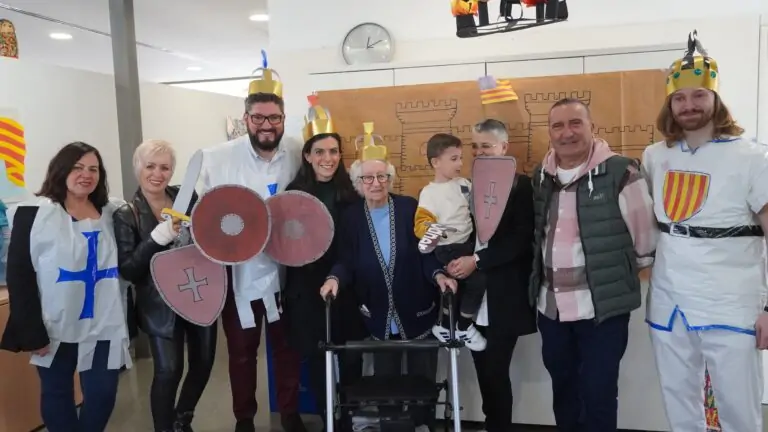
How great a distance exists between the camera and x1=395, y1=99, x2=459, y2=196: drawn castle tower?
10.8 feet

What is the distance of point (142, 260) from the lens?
2516 millimetres

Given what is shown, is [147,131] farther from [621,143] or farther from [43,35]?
[621,143]

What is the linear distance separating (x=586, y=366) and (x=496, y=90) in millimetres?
1526

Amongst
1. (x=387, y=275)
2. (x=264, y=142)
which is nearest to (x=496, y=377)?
(x=387, y=275)

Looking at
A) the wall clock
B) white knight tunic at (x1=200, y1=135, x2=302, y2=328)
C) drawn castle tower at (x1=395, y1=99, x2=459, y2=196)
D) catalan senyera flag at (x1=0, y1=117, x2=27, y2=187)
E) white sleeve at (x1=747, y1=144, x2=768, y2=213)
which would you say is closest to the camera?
white sleeve at (x1=747, y1=144, x2=768, y2=213)

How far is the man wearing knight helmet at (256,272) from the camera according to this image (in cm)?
280

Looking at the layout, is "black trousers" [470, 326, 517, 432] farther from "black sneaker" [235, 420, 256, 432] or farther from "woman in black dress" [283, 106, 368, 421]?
"black sneaker" [235, 420, 256, 432]

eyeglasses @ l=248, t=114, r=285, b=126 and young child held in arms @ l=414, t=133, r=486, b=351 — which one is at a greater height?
eyeglasses @ l=248, t=114, r=285, b=126

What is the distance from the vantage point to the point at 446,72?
334 cm

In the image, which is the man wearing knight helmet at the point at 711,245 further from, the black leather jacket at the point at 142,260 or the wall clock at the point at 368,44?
the black leather jacket at the point at 142,260

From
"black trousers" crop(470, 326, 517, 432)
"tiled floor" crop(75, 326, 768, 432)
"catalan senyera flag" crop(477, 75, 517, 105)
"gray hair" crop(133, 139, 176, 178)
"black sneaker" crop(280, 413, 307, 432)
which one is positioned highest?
"catalan senyera flag" crop(477, 75, 517, 105)

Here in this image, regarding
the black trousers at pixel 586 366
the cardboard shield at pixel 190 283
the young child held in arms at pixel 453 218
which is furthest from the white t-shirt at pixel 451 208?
the cardboard shield at pixel 190 283

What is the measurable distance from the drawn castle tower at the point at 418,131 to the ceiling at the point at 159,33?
2.70 metres

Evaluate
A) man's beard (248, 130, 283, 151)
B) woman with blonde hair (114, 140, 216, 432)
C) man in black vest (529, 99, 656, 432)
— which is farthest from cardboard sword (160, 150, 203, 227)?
man in black vest (529, 99, 656, 432)
